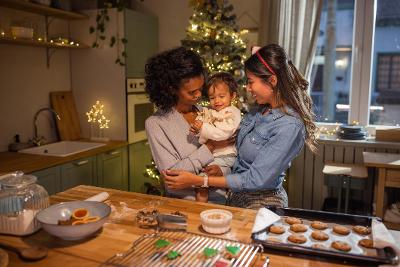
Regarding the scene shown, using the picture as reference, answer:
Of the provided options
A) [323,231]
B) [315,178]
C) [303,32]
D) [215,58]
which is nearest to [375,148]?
[315,178]

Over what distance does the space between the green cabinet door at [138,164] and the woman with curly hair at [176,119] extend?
2.18 metres

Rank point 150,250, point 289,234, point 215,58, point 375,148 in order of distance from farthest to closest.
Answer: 1. point 375,148
2. point 215,58
3. point 289,234
4. point 150,250

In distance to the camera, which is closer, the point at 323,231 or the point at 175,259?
the point at 175,259

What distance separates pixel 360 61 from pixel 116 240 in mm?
3404

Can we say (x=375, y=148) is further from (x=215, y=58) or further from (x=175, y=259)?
(x=175, y=259)

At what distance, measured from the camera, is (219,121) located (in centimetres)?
196

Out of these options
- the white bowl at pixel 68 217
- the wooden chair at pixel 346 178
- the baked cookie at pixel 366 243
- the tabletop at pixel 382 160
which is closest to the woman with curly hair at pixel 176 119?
the white bowl at pixel 68 217

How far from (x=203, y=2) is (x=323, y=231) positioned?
2.48 meters

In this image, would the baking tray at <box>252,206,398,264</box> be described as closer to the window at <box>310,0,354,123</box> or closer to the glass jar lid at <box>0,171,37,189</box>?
the glass jar lid at <box>0,171,37,189</box>

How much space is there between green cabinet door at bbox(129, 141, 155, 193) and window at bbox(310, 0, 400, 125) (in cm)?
205

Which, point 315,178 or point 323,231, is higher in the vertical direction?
point 323,231

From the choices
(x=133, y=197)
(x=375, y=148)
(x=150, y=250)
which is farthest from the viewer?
(x=375, y=148)

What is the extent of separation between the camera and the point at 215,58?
10.6 feet

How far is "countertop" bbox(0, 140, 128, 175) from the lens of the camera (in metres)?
2.75
